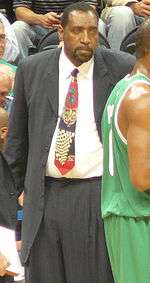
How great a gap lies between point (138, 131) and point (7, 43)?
3.11m

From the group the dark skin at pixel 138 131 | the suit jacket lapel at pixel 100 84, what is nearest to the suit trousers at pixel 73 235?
the suit jacket lapel at pixel 100 84

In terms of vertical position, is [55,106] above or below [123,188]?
above

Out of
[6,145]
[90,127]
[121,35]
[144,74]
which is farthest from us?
[121,35]

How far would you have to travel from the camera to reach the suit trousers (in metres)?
3.29

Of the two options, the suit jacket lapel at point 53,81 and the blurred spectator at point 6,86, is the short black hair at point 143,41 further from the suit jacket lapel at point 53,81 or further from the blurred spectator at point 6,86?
the blurred spectator at point 6,86

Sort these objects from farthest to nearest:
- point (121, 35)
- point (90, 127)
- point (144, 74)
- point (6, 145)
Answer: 1. point (121, 35)
2. point (6, 145)
3. point (90, 127)
4. point (144, 74)

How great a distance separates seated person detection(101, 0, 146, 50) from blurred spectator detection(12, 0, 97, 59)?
0.81 ft

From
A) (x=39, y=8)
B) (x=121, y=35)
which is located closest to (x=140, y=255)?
(x=121, y=35)

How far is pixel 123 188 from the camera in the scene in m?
2.69

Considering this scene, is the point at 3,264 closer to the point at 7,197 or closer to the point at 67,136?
the point at 7,197

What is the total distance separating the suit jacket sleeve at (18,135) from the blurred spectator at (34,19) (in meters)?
2.22

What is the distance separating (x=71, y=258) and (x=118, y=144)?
891mm

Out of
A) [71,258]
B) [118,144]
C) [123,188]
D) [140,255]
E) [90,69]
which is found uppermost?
[90,69]

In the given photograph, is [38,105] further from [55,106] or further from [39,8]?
[39,8]
